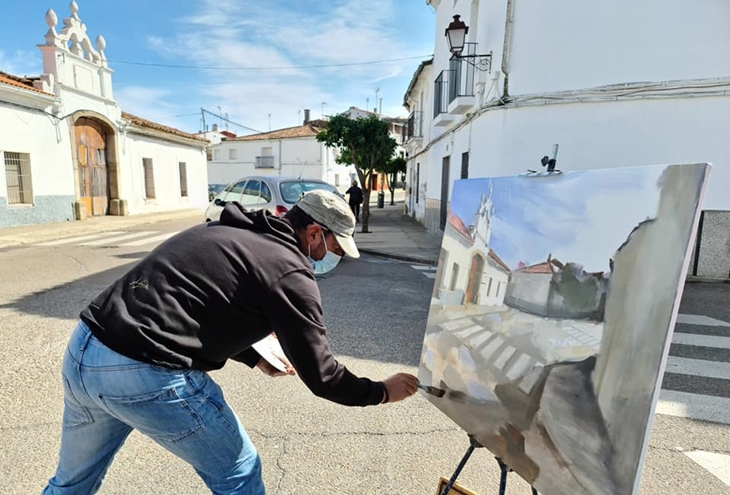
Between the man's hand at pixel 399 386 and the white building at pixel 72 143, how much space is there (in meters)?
14.5

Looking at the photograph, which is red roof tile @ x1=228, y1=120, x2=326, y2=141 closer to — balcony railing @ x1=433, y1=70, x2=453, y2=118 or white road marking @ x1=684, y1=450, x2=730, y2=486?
balcony railing @ x1=433, y1=70, x2=453, y2=118

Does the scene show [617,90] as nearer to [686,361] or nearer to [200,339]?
[686,361]

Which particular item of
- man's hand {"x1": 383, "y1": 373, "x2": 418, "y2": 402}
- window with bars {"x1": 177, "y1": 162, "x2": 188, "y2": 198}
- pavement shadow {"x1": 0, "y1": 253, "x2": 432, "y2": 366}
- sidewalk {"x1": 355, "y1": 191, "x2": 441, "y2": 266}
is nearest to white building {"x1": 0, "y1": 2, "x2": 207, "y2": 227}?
window with bars {"x1": 177, "y1": 162, "x2": 188, "y2": 198}

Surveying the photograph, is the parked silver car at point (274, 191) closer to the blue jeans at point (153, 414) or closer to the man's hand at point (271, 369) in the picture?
the man's hand at point (271, 369)

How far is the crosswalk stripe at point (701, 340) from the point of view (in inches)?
170

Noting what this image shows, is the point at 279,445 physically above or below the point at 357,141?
below

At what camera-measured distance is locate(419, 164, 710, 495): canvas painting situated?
1.08 metres

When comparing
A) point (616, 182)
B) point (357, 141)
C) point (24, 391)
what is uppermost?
point (357, 141)

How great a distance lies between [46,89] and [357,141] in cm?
985

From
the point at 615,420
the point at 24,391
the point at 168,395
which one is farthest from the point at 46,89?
the point at 615,420

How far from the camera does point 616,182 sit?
1.24m

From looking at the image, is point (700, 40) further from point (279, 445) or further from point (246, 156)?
point (246, 156)

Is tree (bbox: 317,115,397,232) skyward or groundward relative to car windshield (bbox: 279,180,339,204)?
skyward

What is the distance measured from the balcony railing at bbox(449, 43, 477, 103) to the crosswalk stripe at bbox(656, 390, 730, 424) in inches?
293
